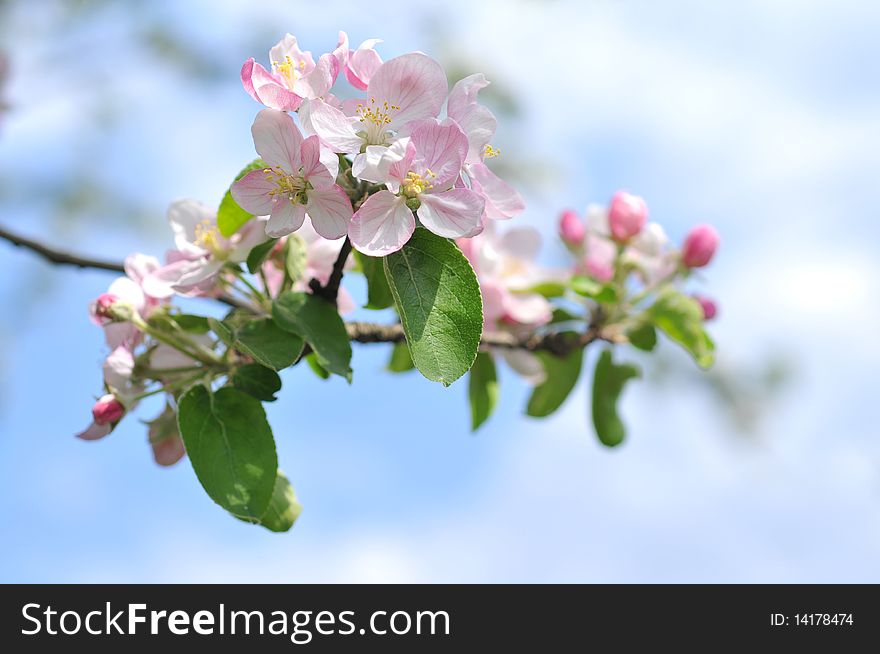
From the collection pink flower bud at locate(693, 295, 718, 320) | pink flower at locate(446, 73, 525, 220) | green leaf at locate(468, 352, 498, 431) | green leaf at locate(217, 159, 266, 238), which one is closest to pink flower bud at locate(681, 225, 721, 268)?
pink flower bud at locate(693, 295, 718, 320)

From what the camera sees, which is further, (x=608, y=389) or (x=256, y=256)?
(x=608, y=389)

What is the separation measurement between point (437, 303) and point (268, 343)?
228 millimetres

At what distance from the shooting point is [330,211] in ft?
3.42

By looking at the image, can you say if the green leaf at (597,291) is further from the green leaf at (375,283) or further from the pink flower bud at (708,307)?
the green leaf at (375,283)

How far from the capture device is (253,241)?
51.0 inches

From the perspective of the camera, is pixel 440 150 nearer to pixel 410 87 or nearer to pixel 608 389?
pixel 410 87

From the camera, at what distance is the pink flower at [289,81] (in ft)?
3.42

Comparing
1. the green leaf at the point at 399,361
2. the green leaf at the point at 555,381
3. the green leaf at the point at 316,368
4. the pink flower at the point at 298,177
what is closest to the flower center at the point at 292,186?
the pink flower at the point at 298,177

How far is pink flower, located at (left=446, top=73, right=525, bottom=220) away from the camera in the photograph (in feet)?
3.51

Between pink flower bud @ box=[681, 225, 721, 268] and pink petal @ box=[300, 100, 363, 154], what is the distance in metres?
0.96

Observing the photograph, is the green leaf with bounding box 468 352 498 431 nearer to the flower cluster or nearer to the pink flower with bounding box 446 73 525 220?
the flower cluster

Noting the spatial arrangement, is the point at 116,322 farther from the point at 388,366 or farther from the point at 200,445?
the point at 388,366

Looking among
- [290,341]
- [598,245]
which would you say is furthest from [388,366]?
[290,341]

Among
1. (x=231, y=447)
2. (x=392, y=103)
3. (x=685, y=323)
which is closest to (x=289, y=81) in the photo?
(x=392, y=103)
